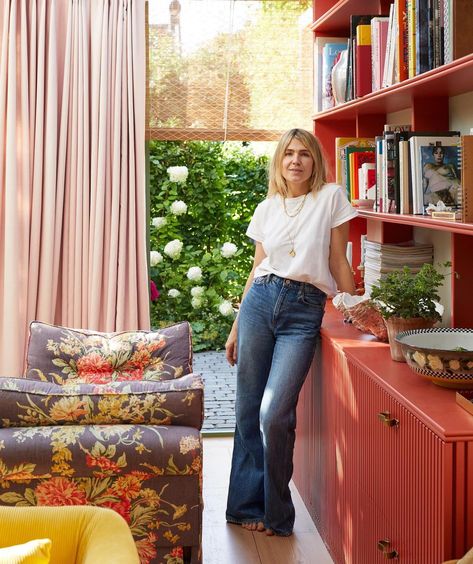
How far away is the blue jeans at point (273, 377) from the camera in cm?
344

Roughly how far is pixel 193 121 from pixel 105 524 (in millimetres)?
3265

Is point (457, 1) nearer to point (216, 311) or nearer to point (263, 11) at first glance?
point (263, 11)

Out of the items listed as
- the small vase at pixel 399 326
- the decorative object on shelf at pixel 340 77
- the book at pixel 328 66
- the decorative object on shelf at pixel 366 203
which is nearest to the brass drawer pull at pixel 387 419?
the small vase at pixel 399 326

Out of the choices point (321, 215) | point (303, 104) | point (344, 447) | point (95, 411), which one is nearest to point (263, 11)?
point (303, 104)

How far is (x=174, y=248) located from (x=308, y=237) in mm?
3144

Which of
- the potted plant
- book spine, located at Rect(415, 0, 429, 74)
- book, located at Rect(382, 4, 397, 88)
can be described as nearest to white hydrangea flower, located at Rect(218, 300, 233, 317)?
book, located at Rect(382, 4, 397, 88)

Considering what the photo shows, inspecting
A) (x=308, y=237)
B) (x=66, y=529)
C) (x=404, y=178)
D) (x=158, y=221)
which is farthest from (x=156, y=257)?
(x=66, y=529)

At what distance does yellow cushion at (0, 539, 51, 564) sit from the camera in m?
1.63

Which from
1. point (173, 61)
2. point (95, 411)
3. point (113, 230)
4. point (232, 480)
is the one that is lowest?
point (232, 480)

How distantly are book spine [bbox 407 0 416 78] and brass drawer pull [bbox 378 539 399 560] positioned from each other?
4.76ft

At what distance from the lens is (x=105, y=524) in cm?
188

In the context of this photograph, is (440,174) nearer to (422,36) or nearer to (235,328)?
(422,36)

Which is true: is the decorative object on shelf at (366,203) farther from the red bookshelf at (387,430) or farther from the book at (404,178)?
the book at (404,178)

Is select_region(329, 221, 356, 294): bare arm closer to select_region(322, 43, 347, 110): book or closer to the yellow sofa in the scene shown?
select_region(322, 43, 347, 110): book
